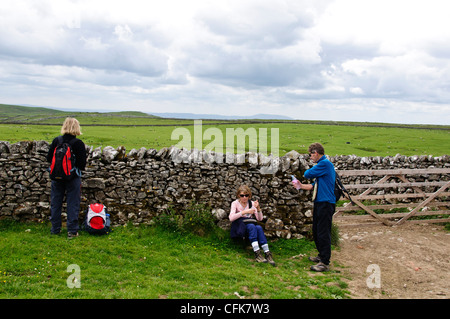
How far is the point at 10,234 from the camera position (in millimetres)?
7656

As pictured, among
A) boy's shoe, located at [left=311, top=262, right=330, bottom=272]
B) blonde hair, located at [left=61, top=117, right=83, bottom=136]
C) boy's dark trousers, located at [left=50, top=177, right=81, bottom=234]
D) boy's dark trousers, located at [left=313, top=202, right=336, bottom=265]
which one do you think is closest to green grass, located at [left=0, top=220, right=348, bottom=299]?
boy's shoe, located at [left=311, top=262, right=330, bottom=272]

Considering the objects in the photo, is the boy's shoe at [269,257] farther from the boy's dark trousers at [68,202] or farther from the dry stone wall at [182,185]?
the boy's dark trousers at [68,202]

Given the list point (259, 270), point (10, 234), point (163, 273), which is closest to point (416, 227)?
point (259, 270)

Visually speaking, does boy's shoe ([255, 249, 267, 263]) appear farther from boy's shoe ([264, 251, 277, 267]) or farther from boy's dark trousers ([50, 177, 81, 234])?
boy's dark trousers ([50, 177, 81, 234])

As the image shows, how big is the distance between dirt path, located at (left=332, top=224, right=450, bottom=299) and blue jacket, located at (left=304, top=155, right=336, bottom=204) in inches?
71.7

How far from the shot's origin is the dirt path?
6.71m

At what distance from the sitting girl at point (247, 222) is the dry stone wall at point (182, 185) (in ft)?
3.19

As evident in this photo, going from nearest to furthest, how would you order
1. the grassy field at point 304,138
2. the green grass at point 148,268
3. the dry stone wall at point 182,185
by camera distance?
1. the green grass at point 148,268
2. the dry stone wall at point 182,185
3. the grassy field at point 304,138

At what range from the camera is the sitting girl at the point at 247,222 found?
773 cm

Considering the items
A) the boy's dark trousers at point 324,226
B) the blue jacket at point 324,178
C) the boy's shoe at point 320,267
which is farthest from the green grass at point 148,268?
the blue jacket at point 324,178

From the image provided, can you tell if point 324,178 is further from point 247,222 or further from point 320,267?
point 247,222

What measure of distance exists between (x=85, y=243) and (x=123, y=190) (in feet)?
6.32
